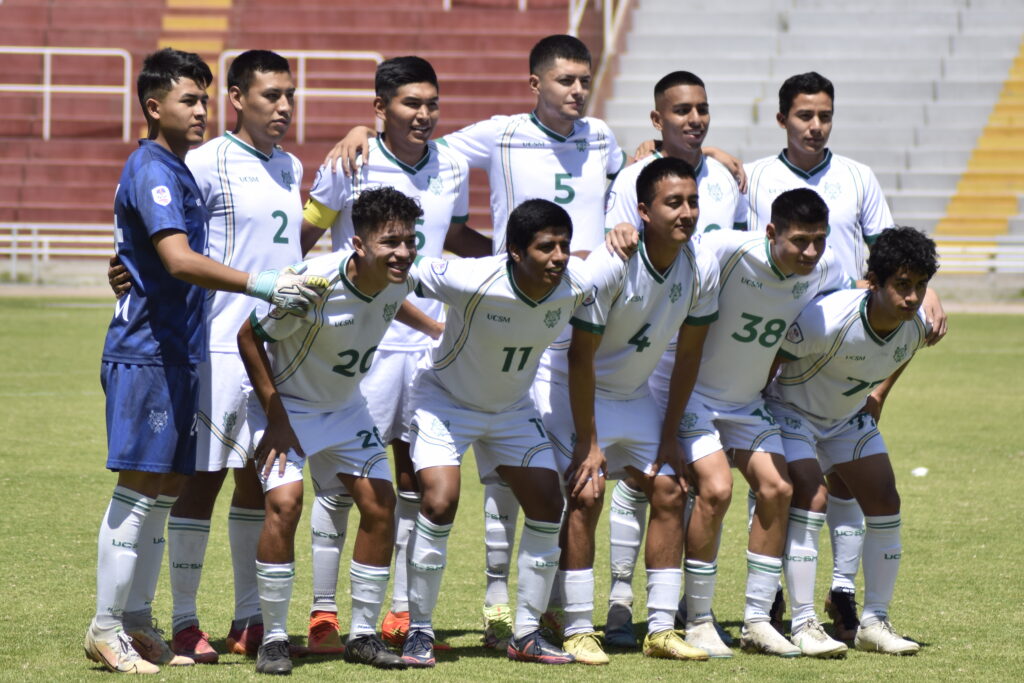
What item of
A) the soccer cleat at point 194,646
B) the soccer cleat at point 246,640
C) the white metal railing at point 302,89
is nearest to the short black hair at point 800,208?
the soccer cleat at point 246,640

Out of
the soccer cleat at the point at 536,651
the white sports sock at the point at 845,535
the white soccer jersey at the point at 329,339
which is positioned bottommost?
the soccer cleat at the point at 536,651

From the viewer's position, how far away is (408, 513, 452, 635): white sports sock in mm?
Answer: 5242

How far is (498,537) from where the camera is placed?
584 cm

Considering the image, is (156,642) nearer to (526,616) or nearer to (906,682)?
(526,616)

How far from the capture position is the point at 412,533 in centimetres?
546

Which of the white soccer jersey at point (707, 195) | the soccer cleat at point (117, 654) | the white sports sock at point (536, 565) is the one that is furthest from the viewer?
the white soccer jersey at point (707, 195)

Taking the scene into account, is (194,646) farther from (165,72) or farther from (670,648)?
(165,72)

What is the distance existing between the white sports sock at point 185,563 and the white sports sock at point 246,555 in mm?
123

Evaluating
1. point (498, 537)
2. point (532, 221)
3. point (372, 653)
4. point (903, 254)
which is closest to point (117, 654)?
point (372, 653)

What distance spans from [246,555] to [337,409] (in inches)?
26.9

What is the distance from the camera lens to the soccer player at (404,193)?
5.87 metres

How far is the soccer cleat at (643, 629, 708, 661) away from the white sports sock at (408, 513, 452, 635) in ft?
2.74

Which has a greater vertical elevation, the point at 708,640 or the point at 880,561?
the point at 880,561

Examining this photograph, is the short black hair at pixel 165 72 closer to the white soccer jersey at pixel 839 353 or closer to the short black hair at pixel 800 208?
the short black hair at pixel 800 208
